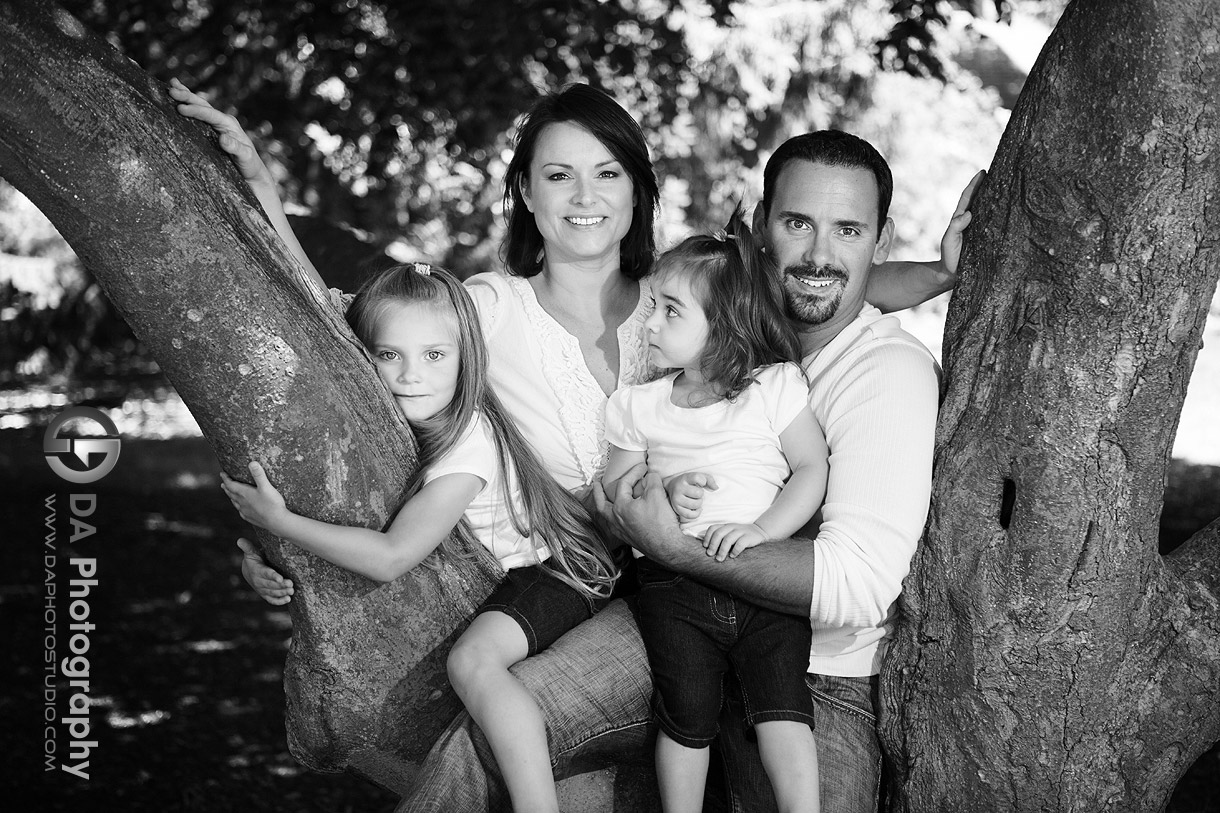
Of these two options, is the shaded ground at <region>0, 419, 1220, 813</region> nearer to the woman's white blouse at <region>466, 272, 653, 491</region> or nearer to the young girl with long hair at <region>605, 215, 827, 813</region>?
the woman's white blouse at <region>466, 272, 653, 491</region>

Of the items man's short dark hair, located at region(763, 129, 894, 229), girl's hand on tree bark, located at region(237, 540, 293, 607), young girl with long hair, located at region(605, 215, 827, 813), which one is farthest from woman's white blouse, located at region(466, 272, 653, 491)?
girl's hand on tree bark, located at region(237, 540, 293, 607)

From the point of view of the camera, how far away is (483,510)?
2.74 m

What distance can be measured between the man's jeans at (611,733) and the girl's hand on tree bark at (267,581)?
476 millimetres

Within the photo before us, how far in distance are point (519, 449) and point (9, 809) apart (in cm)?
313

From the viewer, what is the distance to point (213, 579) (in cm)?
716

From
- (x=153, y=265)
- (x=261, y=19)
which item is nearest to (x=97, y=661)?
(x=261, y=19)

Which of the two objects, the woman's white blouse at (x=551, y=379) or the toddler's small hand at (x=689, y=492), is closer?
the toddler's small hand at (x=689, y=492)

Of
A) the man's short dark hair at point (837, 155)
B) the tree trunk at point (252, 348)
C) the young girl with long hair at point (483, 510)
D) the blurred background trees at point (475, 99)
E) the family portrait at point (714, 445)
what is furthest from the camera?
the blurred background trees at point (475, 99)

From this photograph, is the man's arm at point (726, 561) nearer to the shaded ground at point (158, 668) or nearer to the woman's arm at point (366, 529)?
the woman's arm at point (366, 529)

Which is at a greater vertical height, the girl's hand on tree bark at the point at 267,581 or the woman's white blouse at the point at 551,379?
the woman's white blouse at the point at 551,379

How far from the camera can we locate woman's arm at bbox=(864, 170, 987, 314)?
2664mm

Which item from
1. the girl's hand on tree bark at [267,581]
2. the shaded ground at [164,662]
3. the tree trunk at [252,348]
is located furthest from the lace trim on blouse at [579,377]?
the shaded ground at [164,662]

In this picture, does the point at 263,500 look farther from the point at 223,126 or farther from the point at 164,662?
the point at 164,662

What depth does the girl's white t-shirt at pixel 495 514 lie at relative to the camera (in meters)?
2.66
